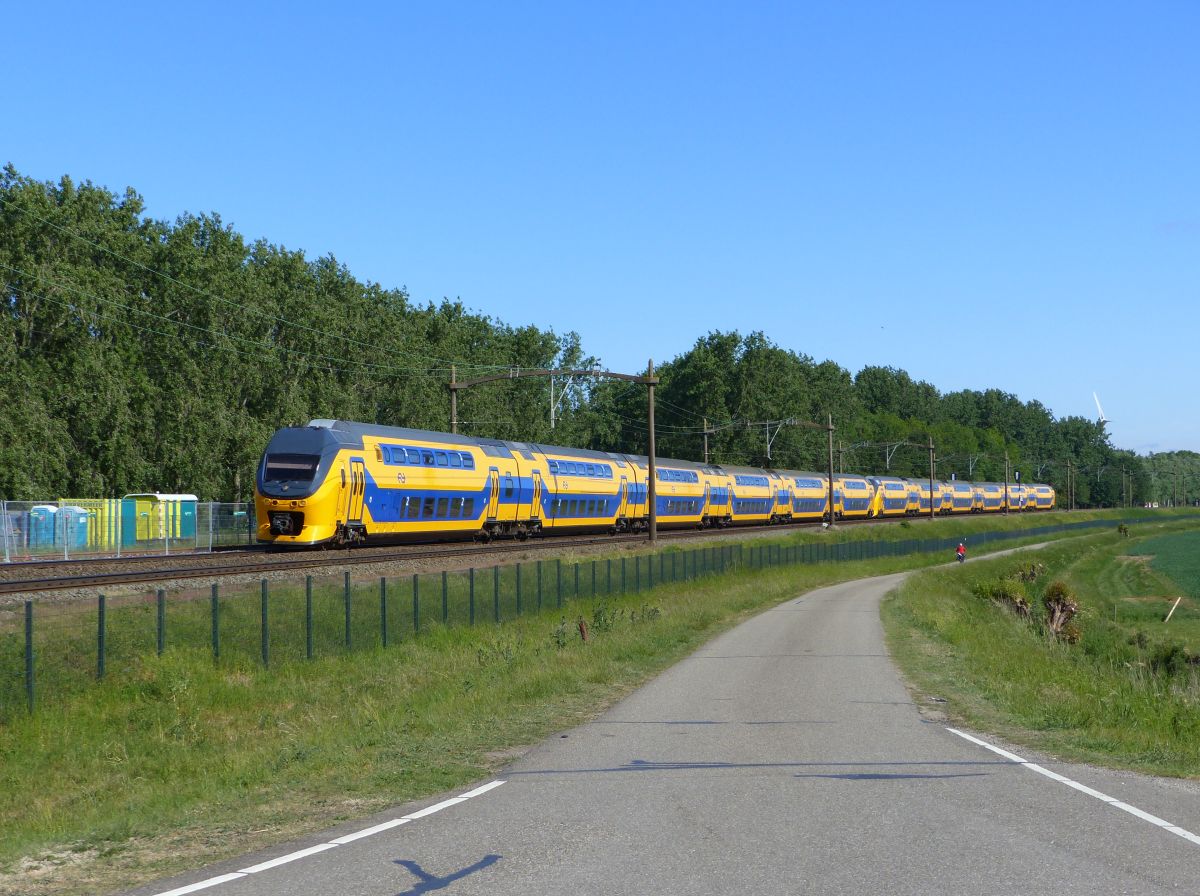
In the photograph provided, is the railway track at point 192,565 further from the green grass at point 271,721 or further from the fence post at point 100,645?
the fence post at point 100,645

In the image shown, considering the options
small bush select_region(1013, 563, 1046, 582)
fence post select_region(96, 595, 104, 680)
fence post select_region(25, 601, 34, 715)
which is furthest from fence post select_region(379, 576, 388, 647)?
small bush select_region(1013, 563, 1046, 582)

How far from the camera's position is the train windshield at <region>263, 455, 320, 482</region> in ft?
A: 122

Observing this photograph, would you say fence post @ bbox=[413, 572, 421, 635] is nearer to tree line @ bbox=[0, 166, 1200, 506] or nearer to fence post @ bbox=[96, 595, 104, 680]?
fence post @ bbox=[96, 595, 104, 680]

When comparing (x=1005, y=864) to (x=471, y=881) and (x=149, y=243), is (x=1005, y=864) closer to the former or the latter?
(x=471, y=881)

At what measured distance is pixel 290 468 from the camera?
3734cm

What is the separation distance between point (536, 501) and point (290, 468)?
1696 cm

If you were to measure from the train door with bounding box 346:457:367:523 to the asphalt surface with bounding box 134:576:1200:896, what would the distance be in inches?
968

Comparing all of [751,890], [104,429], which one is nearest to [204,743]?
[751,890]

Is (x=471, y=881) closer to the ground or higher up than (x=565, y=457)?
closer to the ground

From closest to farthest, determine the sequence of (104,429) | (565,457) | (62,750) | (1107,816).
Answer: (1107,816) → (62,750) → (565,457) → (104,429)

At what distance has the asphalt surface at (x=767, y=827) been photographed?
7746 mm

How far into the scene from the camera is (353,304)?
3607 inches

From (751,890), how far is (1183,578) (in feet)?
305

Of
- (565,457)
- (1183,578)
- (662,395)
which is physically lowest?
(1183,578)
